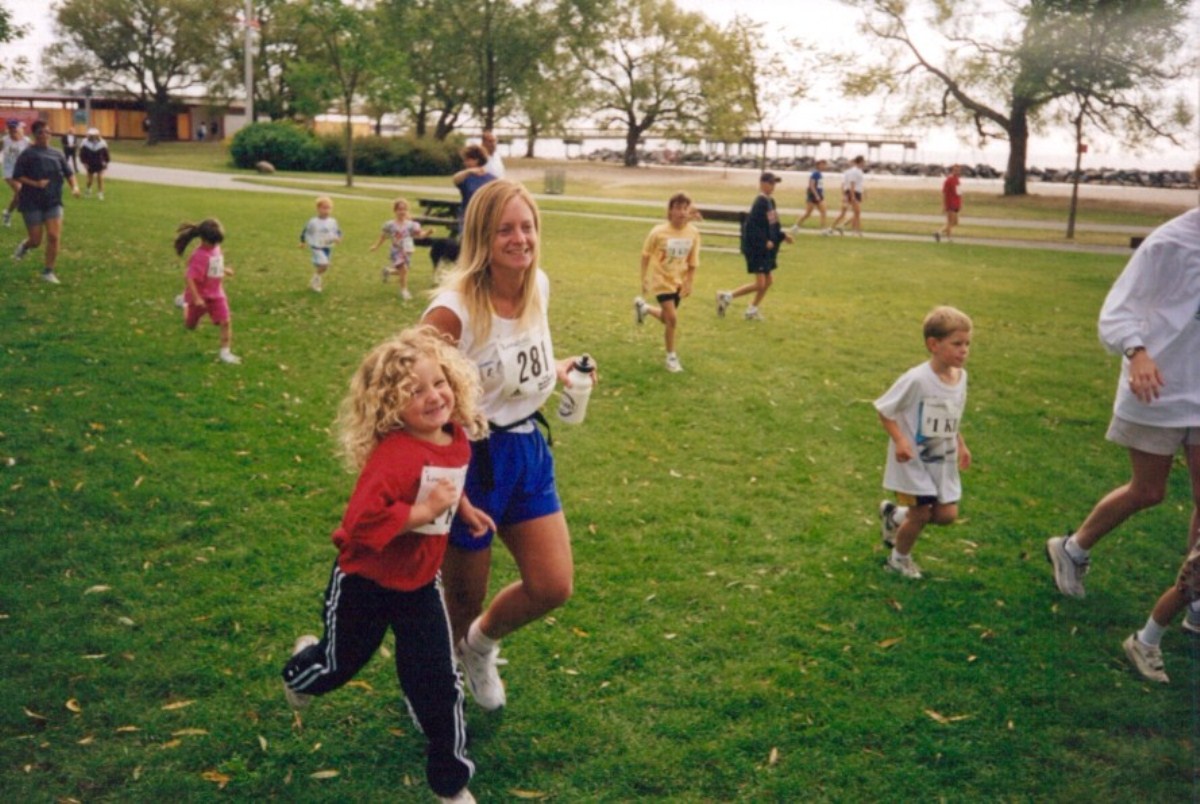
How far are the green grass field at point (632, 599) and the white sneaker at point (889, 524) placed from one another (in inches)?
3.8

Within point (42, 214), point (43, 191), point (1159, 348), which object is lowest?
point (1159, 348)

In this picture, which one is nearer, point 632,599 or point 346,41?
point 632,599

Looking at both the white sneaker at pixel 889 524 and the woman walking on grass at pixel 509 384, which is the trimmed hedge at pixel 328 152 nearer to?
the white sneaker at pixel 889 524

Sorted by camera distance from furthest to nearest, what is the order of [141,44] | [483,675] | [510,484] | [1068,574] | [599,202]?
[141,44]
[599,202]
[1068,574]
[483,675]
[510,484]

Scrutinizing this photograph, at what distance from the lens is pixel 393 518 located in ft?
10.6

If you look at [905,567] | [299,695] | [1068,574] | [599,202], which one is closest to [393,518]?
[299,695]

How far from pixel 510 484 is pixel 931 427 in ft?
8.98

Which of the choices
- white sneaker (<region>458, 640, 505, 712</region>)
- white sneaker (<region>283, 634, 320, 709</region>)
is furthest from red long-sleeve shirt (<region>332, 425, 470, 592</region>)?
white sneaker (<region>458, 640, 505, 712</region>)

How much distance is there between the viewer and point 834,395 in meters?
10.0

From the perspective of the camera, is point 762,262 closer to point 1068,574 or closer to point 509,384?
point 1068,574

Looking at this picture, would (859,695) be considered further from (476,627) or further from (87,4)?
(87,4)

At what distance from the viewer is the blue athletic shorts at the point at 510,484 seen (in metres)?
3.83

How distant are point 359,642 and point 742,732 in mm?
1667

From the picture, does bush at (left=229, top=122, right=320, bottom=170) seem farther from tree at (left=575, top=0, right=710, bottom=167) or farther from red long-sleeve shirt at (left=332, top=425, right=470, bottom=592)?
red long-sleeve shirt at (left=332, top=425, right=470, bottom=592)
